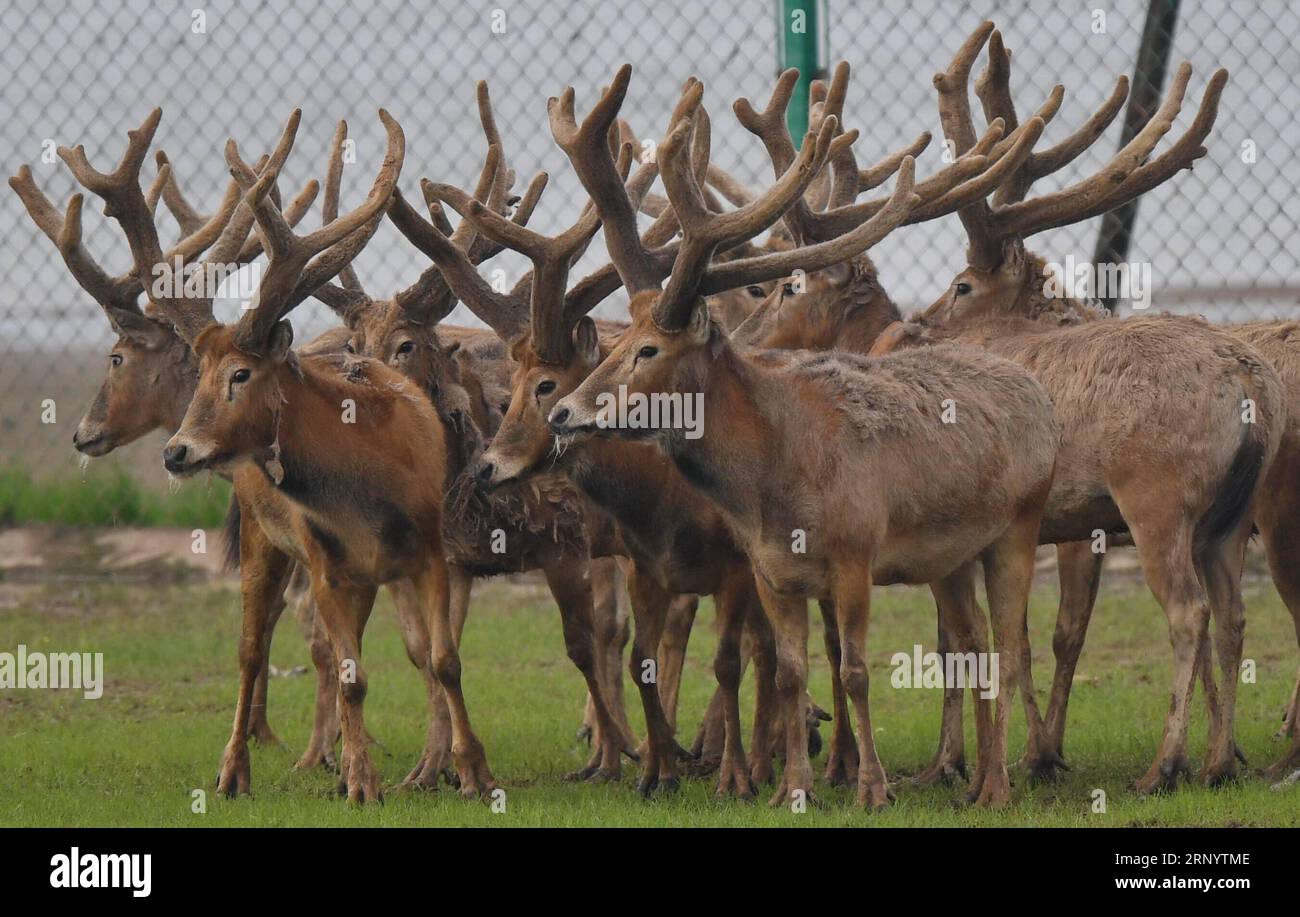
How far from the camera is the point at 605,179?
30.5 ft

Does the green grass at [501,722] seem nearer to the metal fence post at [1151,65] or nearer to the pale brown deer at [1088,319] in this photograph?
the pale brown deer at [1088,319]

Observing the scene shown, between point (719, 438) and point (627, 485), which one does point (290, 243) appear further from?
point (719, 438)

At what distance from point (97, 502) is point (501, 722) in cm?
623

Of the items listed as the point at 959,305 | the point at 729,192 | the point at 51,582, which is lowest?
the point at 51,582

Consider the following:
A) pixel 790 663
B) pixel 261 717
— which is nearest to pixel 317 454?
pixel 790 663

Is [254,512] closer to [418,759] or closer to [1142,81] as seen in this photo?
[418,759]

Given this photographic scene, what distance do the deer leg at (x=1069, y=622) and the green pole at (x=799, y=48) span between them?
3456 millimetres

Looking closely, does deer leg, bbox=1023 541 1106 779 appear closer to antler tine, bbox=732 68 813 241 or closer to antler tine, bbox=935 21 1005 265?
antler tine, bbox=935 21 1005 265

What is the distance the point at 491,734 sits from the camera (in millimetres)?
11625

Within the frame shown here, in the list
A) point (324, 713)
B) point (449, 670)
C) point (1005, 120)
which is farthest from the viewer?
point (1005, 120)

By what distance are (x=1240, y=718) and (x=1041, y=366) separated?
2717 mm

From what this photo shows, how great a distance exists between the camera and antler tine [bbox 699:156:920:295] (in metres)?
8.90

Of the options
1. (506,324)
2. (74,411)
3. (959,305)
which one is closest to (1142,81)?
(959,305)

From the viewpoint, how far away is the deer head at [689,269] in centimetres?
871
